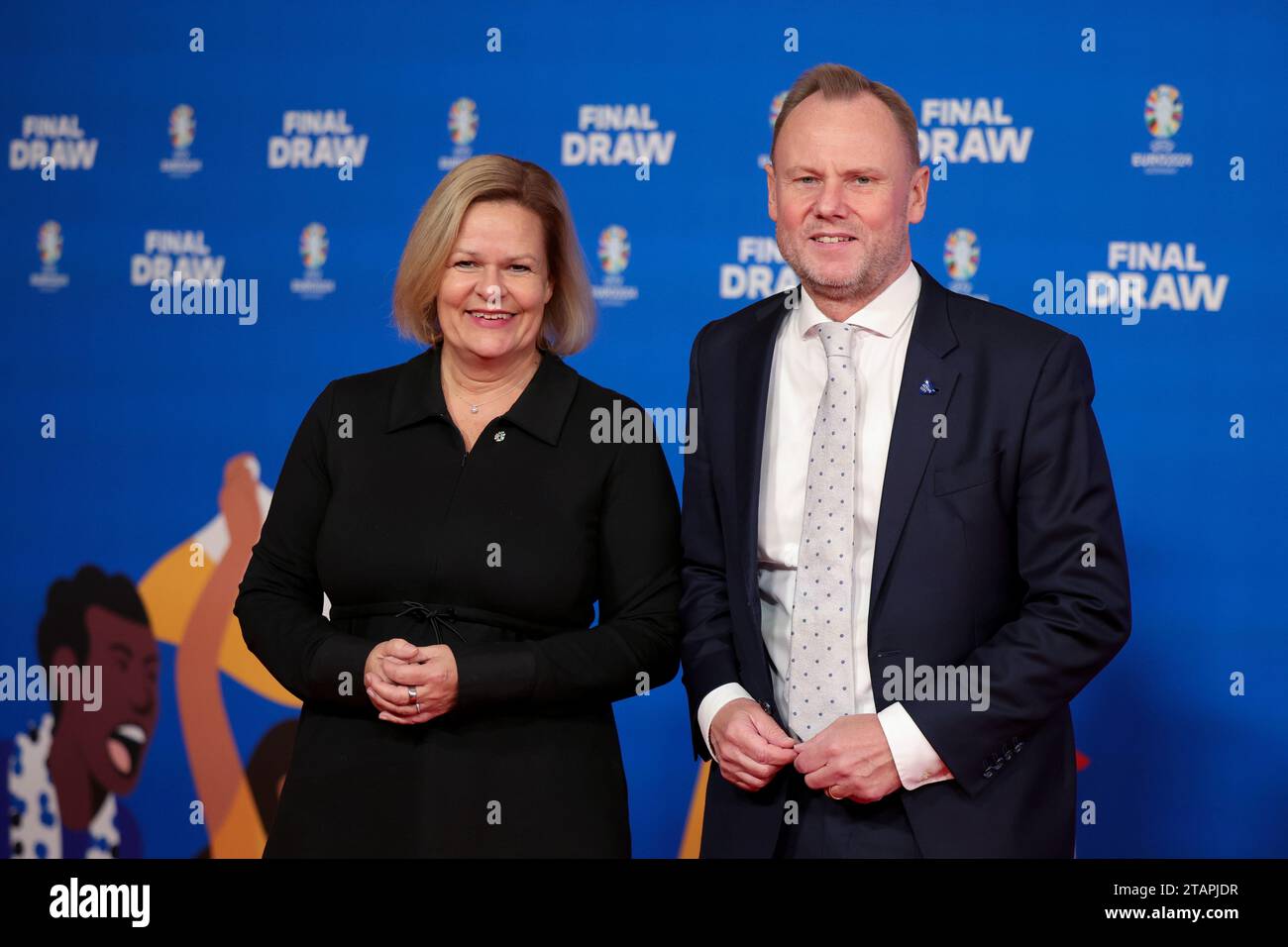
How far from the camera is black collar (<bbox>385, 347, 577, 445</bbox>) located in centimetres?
253

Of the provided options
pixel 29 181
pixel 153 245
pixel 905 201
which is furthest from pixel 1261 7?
pixel 29 181

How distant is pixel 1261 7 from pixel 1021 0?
2.00ft

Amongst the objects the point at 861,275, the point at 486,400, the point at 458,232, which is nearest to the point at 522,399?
the point at 486,400

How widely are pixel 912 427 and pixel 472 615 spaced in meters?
0.78

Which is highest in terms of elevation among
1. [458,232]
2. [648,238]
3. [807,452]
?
[648,238]

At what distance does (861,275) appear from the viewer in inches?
93.5

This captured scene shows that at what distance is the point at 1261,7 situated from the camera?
3.83 meters

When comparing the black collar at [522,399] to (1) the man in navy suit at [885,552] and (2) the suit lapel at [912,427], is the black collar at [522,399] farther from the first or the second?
(2) the suit lapel at [912,427]

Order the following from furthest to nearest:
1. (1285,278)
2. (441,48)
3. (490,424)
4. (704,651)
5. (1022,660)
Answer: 1. (441,48)
2. (1285,278)
3. (490,424)
4. (704,651)
5. (1022,660)

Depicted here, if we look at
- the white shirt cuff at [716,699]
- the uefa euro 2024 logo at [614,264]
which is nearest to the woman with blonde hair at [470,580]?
the white shirt cuff at [716,699]

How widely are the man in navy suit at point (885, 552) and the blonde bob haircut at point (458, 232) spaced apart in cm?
37

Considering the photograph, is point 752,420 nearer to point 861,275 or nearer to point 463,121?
point 861,275

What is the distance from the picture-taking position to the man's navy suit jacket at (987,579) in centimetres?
220

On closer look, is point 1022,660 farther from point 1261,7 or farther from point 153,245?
point 153,245
